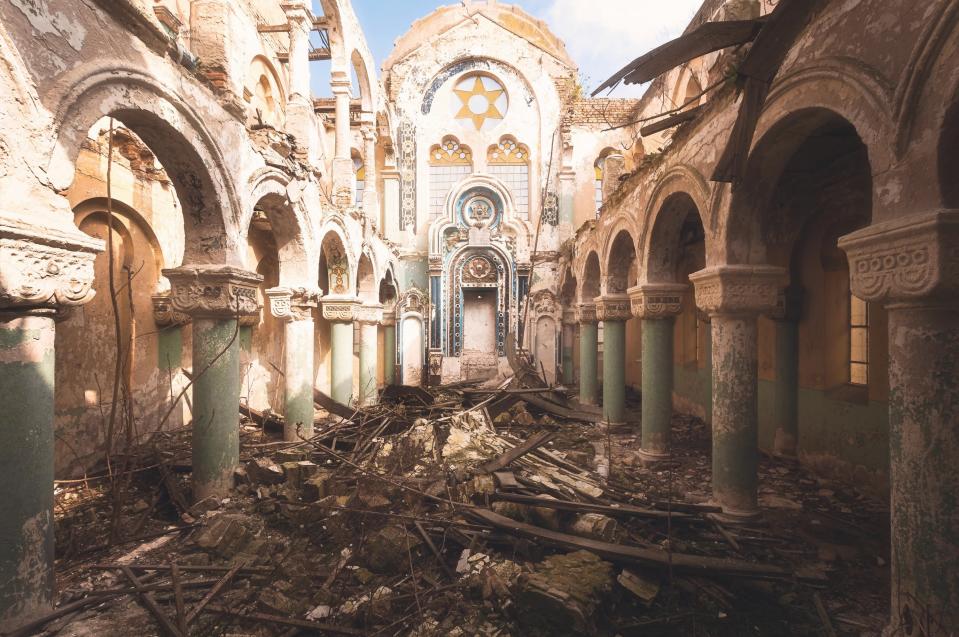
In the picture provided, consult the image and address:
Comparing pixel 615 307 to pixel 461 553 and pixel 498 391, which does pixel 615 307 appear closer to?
pixel 498 391

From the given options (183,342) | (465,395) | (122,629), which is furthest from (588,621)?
(183,342)

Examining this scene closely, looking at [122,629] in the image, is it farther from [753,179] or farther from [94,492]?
[753,179]

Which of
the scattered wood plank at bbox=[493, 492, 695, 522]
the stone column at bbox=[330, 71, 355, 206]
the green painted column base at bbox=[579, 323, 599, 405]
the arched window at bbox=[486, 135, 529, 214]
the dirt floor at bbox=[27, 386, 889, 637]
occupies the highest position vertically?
the arched window at bbox=[486, 135, 529, 214]

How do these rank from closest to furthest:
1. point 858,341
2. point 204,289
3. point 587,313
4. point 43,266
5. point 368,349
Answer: point 43,266, point 204,289, point 858,341, point 587,313, point 368,349

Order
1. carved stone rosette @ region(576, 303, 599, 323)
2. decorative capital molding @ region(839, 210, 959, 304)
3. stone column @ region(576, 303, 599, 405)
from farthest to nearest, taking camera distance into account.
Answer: stone column @ region(576, 303, 599, 405), carved stone rosette @ region(576, 303, 599, 323), decorative capital molding @ region(839, 210, 959, 304)

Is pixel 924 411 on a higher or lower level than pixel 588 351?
higher

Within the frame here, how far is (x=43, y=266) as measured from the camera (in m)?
3.15

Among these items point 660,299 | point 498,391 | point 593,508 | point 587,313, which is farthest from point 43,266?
point 587,313

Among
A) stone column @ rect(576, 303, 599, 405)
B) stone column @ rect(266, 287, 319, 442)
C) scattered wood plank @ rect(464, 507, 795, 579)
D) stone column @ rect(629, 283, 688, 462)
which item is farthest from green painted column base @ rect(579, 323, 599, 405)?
scattered wood plank @ rect(464, 507, 795, 579)

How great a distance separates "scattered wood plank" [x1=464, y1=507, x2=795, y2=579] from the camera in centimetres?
367

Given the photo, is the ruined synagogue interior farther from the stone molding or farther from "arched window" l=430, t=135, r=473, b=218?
"arched window" l=430, t=135, r=473, b=218

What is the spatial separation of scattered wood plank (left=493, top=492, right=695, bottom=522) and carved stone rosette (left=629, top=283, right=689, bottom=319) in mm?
3059

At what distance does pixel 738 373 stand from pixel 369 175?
10720 mm

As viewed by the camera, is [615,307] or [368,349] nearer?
[615,307]
